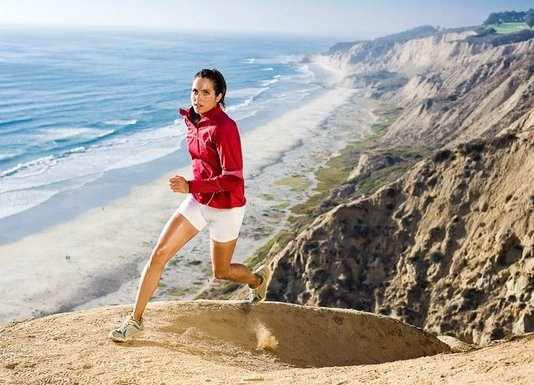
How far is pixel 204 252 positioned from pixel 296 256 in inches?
542

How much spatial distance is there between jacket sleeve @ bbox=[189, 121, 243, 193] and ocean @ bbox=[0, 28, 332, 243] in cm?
3306

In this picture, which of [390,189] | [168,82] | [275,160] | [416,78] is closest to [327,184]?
[275,160]

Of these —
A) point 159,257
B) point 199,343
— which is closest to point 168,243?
point 159,257

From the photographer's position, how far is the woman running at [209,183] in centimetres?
612

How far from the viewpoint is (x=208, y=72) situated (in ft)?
20.5

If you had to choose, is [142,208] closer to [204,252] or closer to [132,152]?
[204,252]

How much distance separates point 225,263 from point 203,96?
2.10m

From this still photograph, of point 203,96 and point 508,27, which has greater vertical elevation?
point 508,27

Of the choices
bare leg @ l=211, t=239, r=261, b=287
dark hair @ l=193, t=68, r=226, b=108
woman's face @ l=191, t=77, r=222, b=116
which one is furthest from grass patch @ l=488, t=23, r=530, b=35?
woman's face @ l=191, t=77, r=222, b=116

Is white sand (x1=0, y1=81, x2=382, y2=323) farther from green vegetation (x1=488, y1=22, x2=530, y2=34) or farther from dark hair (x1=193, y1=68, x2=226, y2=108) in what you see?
green vegetation (x1=488, y1=22, x2=530, y2=34)

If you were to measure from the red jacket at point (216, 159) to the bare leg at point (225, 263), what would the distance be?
2.14 ft

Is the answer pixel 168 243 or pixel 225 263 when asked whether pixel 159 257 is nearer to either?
pixel 168 243

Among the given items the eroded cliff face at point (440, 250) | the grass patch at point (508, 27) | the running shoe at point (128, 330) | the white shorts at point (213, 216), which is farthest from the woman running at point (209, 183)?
the grass patch at point (508, 27)

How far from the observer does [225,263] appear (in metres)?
7.18
